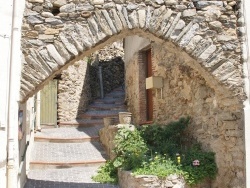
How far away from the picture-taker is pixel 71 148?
33.9ft

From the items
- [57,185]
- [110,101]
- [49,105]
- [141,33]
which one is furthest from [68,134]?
[141,33]

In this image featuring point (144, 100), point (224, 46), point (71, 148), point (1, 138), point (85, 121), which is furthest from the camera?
point (85, 121)

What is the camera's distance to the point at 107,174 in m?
8.48

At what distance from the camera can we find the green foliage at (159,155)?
671 centimetres

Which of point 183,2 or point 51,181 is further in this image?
point 51,181

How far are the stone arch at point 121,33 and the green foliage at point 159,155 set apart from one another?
1887 mm

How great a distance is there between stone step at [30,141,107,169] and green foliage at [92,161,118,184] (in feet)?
1.71

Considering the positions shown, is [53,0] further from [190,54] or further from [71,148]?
[71,148]

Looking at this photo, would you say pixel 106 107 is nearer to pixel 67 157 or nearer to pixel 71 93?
pixel 71 93

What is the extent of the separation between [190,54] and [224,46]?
1.74 ft

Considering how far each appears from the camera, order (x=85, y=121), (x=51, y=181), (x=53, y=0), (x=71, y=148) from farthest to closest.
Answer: (x=85, y=121) < (x=71, y=148) < (x=51, y=181) < (x=53, y=0)

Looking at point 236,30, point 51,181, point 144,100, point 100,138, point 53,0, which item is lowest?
point 51,181

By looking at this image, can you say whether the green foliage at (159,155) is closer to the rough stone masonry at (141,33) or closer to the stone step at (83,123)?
the rough stone masonry at (141,33)

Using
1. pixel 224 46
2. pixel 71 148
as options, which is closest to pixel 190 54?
pixel 224 46
